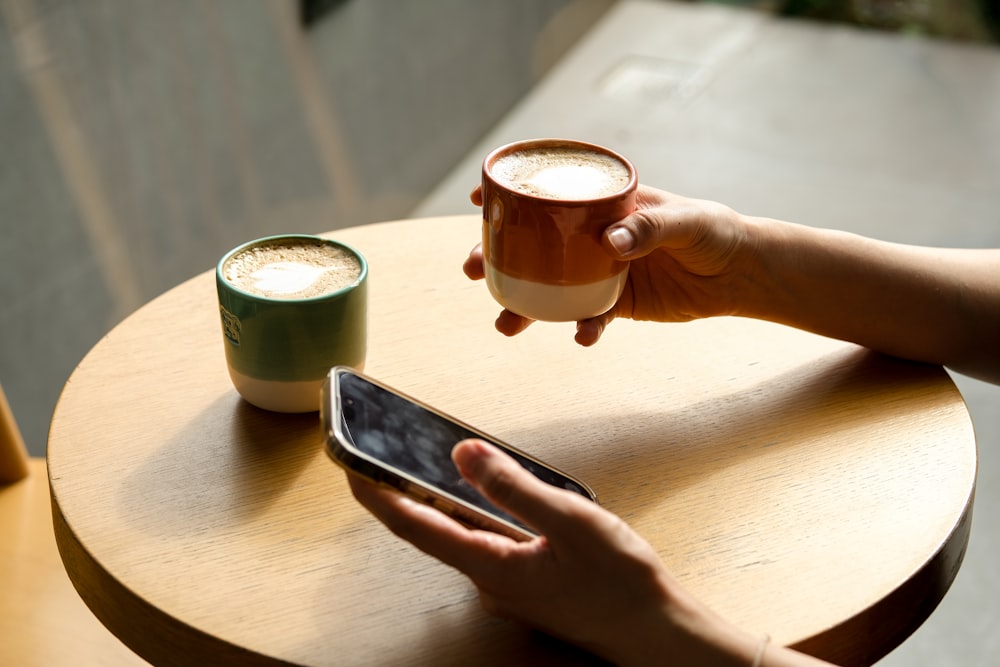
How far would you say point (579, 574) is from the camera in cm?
65

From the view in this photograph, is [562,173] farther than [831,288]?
No

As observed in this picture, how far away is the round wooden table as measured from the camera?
2.29 feet

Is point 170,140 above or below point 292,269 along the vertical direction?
below

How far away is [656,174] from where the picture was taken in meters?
2.98

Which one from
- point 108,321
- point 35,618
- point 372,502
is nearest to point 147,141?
point 108,321

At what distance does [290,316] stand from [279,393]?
0.09m

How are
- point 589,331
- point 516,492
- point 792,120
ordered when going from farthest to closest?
point 792,120 → point 589,331 → point 516,492

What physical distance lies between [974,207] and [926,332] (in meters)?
2.14

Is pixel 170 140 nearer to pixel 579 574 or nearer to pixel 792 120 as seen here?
pixel 579 574

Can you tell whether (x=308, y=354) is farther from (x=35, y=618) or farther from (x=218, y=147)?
(x=218, y=147)

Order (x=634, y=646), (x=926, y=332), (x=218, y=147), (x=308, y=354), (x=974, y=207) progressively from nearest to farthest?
1. (x=634, y=646)
2. (x=308, y=354)
3. (x=926, y=332)
4. (x=218, y=147)
5. (x=974, y=207)

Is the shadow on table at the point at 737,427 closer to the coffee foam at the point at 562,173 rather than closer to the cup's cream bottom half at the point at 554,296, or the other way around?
the cup's cream bottom half at the point at 554,296

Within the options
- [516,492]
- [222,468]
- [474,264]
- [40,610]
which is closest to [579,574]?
[516,492]

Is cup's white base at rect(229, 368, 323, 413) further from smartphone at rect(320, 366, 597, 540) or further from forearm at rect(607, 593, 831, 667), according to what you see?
forearm at rect(607, 593, 831, 667)
